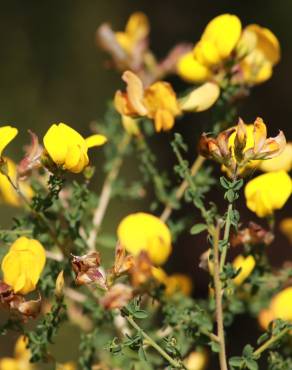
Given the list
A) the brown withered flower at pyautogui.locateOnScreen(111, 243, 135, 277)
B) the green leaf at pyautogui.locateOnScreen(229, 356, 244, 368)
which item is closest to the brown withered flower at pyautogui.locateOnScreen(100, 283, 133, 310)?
the brown withered flower at pyautogui.locateOnScreen(111, 243, 135, 277)

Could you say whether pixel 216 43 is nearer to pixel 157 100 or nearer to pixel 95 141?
pixel 157 100

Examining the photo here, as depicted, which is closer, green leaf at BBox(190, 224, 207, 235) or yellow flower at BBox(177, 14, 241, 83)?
green leaf at BBox(190, 224, 207, 235)

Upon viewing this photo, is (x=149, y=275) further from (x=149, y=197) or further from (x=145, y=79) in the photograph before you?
(x=149, y=197)

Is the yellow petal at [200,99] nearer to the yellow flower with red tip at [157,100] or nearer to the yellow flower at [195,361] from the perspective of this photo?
the yellow flower with red tip at [157,100]

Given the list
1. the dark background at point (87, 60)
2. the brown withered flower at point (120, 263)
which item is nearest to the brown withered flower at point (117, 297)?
the brown withered flower at point (120, 263)

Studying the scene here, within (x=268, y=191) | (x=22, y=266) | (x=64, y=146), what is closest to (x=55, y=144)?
(x=64, y=146)

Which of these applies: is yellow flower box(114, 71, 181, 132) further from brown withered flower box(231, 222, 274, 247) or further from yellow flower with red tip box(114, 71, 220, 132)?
brown withered flower box(231, 222, 274, 247)

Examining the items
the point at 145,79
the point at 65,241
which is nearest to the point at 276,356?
the point at 65,241
